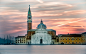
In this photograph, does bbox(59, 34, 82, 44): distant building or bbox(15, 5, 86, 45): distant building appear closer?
bbox(15, 5, 86, 45): distant building

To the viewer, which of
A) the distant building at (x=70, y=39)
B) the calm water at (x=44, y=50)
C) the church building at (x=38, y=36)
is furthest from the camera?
the distant building at (x=70, y=39)

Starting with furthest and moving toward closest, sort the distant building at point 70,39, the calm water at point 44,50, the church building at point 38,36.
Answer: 1. the distant building at point 70,39
2. the church building at point 38,36
3. the calm water at point 44,50

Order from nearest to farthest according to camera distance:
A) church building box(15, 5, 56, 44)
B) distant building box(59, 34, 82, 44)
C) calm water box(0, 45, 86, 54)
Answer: calm water box(0, 45, 86, 54)
church building box(15, 5, 56, 44)
distant building box(59, 34, 82, 44)

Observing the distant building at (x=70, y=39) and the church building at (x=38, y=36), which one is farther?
the distant building at (x=70, y=39)

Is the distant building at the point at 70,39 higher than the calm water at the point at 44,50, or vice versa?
the distant building at the point at 70,39

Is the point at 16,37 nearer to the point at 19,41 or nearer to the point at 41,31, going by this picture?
the point at 19,41

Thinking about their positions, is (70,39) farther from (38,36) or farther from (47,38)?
(38,36)

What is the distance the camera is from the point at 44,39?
126 m

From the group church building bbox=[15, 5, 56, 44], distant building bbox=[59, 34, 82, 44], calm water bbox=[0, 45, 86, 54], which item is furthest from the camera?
distant building bbox=[59, 34, 82, 44]

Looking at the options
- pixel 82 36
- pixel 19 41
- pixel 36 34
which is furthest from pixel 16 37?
pixel 82 36

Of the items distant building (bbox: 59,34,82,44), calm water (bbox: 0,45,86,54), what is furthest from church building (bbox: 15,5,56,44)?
calm water (bbox: 0,45,86,54)

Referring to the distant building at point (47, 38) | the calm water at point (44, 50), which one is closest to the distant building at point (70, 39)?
the distant building at point (47, 38)

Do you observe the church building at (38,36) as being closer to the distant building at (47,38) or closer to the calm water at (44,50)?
the distant building at (47,38)

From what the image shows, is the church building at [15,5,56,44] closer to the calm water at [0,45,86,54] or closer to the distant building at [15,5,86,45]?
the distant building at [15,5,86,45]
